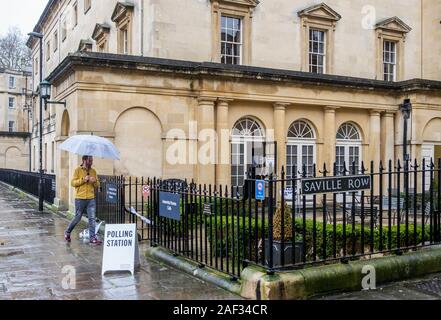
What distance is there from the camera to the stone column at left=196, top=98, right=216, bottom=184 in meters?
17.5

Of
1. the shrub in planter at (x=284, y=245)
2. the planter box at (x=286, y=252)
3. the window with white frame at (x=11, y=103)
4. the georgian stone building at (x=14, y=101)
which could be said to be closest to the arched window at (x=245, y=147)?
the shrub in planter at (x=284, y=245)

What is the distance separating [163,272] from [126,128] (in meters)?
8.56

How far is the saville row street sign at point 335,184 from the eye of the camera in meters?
6.75

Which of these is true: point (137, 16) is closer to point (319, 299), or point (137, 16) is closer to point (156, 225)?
point (156, 225)

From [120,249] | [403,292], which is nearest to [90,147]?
[120,249]

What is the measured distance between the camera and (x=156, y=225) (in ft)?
33.7

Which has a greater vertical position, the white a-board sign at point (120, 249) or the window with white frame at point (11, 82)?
the window with white frame at point (11, 82)

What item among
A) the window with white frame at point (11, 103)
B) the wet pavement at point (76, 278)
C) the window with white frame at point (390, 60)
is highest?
the window with white frame at point (11, 103)

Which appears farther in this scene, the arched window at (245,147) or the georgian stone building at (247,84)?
the arched window at (245,147)

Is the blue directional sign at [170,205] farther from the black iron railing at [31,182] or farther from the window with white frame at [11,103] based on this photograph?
the window with white frame at [11,103]

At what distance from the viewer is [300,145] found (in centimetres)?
2050

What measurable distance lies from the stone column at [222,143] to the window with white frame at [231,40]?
10.1ft
